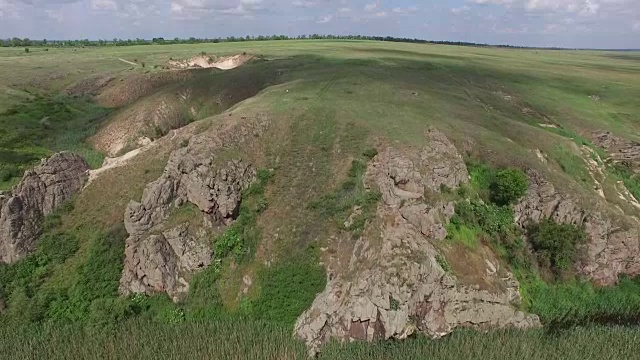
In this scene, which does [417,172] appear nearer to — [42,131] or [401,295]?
[401,295]

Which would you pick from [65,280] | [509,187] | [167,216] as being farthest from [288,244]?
[509,187]

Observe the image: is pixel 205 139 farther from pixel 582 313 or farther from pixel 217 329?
pixel 582 313

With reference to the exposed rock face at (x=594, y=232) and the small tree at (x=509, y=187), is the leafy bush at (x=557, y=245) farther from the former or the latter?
the small tree at (x=509, y=187)

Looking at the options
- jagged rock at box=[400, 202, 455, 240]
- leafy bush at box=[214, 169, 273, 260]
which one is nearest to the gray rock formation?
leafy bush at box=[214, 169, 273, 260]

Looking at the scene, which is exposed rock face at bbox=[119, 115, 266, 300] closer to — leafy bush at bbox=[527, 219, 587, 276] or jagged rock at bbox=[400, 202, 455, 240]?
jagged rock at bbox=[400, 202, 455, 240]

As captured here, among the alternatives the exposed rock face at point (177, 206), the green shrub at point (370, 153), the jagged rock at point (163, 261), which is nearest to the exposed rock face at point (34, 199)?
the exposed rock face at point (177, 206)

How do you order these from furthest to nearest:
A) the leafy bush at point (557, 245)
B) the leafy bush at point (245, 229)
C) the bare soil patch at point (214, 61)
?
1. the bare soil patch at point (214, 61)
2. the leafy bush at point (557, 245)
3. the leafy bush at point (245, 229)
